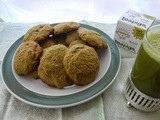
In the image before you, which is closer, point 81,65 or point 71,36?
point 81,65

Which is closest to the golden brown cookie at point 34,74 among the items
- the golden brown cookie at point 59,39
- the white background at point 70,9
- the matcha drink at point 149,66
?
the golden brown cookie at point 59,39

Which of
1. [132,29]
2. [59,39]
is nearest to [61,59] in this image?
[59,39]

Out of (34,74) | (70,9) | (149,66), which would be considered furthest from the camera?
(70,9)

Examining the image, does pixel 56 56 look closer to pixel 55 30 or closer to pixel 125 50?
pixel 55 30

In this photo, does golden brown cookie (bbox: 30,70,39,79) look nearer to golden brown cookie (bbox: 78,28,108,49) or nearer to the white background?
golden brown cookie (bbox: 78,28,108,49)

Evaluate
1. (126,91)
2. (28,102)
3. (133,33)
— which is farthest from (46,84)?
(133,33)

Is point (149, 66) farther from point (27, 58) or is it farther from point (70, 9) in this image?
point (70, 9)
